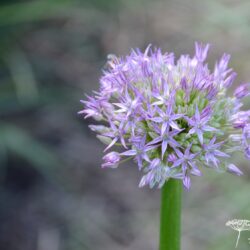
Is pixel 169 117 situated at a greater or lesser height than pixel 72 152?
lesser

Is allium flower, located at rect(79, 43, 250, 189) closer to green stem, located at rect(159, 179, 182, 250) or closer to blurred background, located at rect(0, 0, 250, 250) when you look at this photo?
green stem, located at rect(159, 179, 182, 250)

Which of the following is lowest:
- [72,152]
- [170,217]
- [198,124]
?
[170,217]

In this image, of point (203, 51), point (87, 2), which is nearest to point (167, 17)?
point (87, 2)

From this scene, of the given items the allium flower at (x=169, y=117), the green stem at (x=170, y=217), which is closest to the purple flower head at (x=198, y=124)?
the allium flower at (x=169, y=117)

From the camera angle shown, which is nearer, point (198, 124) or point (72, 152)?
point (198, 124)

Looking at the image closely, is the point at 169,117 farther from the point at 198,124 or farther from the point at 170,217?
the point at 170,217

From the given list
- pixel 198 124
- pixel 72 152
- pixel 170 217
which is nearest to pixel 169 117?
pixel 198 124

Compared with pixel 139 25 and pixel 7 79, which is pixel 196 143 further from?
pixel 139 25
